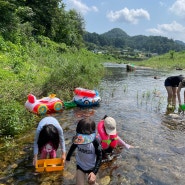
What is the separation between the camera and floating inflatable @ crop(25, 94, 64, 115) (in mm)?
8920

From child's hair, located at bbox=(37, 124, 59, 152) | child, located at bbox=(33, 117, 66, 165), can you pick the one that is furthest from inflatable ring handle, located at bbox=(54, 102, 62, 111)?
child's hair, located at bbox=(37, 124, 59, 152)

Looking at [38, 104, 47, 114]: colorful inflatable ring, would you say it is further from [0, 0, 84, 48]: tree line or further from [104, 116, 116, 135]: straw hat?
[0, 0, 84, 48]: tree line

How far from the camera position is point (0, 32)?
17531 mm

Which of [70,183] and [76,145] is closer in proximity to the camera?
[76,145]

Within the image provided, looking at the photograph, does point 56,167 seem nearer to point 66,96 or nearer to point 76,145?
point 76,145

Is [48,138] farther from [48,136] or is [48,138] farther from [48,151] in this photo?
[48,151]

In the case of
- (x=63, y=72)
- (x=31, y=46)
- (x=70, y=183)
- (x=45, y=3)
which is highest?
(x=45, y=3)

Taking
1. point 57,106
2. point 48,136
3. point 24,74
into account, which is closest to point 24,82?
point 24,74

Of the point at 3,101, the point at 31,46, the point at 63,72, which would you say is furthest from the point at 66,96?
the point at 31,46

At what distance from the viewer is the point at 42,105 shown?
912 centimetres

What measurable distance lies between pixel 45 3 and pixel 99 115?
24.9 meters

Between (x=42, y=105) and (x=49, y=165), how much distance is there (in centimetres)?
413

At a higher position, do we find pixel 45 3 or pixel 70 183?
pixel 45 3

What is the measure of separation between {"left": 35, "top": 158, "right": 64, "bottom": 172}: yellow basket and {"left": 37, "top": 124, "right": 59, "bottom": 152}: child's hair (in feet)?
1.03
